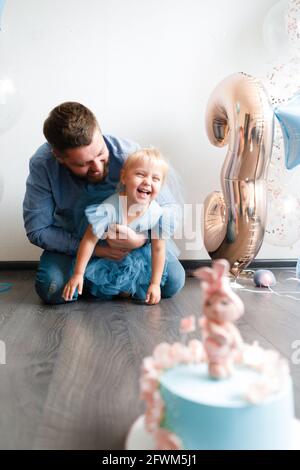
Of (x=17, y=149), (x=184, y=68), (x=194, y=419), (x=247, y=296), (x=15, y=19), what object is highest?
(x=15, y=19)

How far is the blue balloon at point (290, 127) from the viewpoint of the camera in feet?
5.68

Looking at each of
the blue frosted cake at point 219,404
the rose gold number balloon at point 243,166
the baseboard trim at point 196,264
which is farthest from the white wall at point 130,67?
the blue frosted cake at point 219,404

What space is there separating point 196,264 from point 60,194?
76 cm

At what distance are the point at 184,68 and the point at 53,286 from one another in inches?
42.9

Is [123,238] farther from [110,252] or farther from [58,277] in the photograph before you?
[58,277]

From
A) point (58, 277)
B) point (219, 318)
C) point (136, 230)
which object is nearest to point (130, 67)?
point (136, 230)

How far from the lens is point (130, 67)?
2064 mm

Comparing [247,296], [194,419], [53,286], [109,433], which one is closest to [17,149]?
[53,286]

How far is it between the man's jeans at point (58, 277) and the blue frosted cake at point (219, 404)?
908 millimetres

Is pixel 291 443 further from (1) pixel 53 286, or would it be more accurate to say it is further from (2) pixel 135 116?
(2) pixel 135 116

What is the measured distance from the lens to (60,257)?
1.67 m

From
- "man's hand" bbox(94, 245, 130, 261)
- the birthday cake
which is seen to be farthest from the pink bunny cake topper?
"man's hand" bbox(94, 245, 130, 261)

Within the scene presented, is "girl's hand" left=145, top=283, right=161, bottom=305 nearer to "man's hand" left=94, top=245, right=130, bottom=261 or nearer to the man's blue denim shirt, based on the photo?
"man's hand" left=94, top=245, right=130, bottom=261
